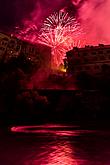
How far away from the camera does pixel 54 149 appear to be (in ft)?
90.9

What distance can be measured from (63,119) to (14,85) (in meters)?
12.0

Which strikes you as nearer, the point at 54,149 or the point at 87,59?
the point at 54,149

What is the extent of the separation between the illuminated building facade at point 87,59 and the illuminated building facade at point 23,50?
6910mm

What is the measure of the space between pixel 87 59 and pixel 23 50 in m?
16.8

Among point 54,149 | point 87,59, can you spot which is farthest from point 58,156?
point 87,59

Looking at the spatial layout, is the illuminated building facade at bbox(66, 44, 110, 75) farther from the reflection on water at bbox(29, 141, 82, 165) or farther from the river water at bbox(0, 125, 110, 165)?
the reflection on water at bbox(29, 141, 82, 165)

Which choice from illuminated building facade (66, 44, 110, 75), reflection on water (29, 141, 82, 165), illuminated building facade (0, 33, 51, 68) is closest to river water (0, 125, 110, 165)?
reflection on water (29, 141, 82, 165)

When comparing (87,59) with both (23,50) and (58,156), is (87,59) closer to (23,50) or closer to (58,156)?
(23,50)

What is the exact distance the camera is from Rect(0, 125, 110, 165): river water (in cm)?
2302

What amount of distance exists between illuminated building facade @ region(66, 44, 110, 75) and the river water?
48.5 meters

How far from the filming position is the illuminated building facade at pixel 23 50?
8006cm

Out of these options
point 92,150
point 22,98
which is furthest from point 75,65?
point 92,150

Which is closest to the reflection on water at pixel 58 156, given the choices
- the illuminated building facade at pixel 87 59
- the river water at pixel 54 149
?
the river water at pixel 54 149

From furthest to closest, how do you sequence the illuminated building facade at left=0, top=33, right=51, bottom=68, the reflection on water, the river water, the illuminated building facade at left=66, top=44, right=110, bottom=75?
the illuminated building facade at left=66, top=44, right=110, bottom=75 → the illuminated building facade at left=0, top=33, right=51, bottom=68 → the river water → the reflection on water
